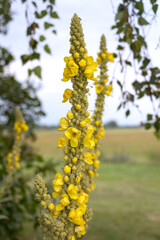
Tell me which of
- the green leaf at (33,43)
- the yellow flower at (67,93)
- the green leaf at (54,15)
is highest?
the green leaf at (54,15)

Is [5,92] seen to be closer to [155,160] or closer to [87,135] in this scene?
[87,135]

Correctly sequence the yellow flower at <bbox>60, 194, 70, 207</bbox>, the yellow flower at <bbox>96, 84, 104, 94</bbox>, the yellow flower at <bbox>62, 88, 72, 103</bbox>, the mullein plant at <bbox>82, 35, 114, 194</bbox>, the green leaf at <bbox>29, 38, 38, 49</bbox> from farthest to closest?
the green leaf at <bbox>29, 38, 38, 49</bbox>
the yellow flower at <bbox>96, 84, 104, 94</bbox>
the mullein plant at <bbox>82, 35, 114, 194</bbox>
the yellow flower at <bbox>62, 88, 72, 103</bbox>
the yellow flower at <bbox>60, 194, 70, 207</bbox>

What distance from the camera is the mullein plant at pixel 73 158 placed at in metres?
1.25

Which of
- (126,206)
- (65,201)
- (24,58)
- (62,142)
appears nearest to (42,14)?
(24,58)

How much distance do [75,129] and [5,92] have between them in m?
5.18

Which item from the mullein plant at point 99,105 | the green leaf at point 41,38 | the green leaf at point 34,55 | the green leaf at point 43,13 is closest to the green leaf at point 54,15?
the green leaf at point 43,13

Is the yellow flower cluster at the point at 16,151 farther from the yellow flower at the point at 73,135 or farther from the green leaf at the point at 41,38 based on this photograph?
the yellow flower at the point at 73,135

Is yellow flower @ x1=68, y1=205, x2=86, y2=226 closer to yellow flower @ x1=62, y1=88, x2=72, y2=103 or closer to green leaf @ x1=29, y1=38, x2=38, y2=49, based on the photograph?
yellow flower @ x1=62, y1=88, x2=72, y2=103

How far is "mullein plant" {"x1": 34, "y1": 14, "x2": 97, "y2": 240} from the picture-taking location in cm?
125

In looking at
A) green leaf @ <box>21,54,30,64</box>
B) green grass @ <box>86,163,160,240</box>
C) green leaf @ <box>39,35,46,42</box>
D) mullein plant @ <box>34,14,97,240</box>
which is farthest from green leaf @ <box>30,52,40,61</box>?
green grass @ <box>86,163,160,240</box>

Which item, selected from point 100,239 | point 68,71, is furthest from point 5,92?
point 68,71

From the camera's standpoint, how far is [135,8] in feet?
9.11

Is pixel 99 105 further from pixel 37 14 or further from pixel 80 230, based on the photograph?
pixel 37 14

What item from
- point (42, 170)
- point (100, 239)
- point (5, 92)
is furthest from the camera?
point (100, 239)
